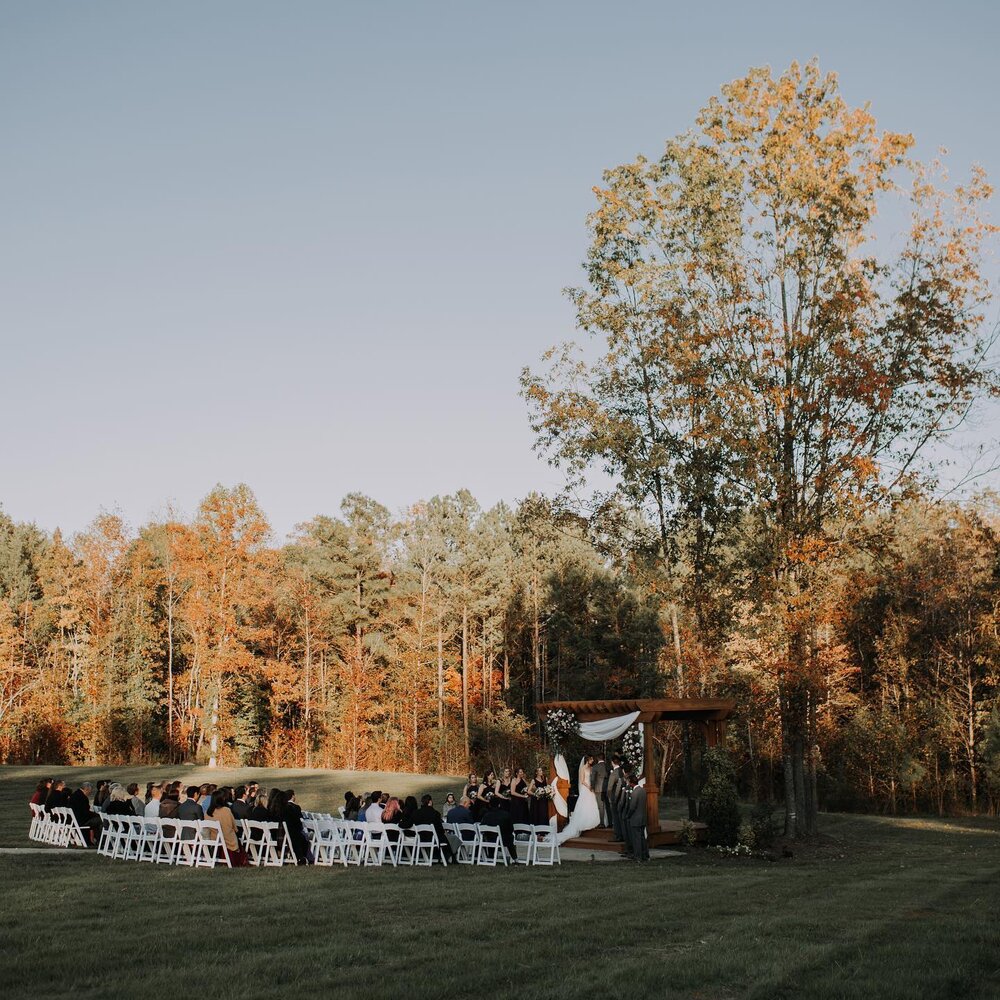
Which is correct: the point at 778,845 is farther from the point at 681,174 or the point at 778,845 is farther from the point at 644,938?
the point at 681,174

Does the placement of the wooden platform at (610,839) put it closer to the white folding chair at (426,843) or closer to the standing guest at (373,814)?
the white folding chair at (426,843)

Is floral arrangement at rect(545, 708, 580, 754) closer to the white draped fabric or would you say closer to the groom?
the white draped fabric

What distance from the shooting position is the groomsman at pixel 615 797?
18281 millimetres

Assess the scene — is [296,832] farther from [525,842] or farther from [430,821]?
[525,842]

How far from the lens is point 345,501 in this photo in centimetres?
5319

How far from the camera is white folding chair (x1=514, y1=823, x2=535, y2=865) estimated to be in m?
15.7

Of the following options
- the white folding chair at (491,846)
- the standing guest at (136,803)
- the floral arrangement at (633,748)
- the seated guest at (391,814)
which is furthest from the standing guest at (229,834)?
the floral arrangement at (633,748)

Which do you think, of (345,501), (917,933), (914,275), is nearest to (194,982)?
(917,933)

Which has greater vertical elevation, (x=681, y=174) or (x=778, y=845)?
(x=681, y=174)

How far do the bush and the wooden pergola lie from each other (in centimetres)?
94

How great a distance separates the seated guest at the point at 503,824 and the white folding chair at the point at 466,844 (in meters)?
0.21

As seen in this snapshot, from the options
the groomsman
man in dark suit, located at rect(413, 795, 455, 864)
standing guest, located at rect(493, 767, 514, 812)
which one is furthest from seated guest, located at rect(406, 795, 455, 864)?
the groomsman

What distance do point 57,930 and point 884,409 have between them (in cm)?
1794

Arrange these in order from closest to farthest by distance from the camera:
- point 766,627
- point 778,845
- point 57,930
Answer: point 57,930, point 778,845, point 766,627
